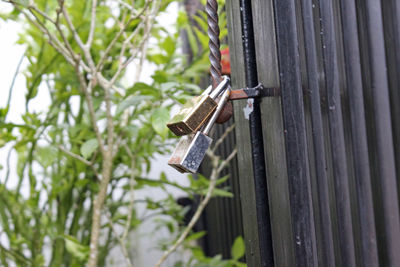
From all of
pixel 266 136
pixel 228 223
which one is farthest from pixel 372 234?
pixel 228 223

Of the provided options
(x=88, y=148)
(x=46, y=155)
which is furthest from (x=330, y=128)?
(x=46, y=155)

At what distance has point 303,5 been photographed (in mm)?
485

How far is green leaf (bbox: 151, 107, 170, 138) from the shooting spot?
2.72 feet

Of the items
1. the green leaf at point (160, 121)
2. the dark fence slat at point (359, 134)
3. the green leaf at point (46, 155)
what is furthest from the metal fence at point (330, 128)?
the green leaf at point (46, 155)

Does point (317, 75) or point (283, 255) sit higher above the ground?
point (317, 75)

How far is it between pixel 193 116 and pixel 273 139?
0.39 ft

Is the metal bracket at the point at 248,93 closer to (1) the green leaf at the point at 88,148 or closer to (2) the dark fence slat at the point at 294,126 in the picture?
(2) the dark fence slat at the point at 294,126

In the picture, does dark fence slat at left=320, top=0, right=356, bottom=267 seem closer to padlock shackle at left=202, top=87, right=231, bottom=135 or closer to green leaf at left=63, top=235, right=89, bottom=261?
padlock shackle at left=202, top=87, right=231, bottom=135

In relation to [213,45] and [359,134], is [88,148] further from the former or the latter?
[359,134]

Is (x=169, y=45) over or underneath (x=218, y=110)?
over

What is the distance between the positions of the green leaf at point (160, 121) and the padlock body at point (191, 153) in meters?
0.38

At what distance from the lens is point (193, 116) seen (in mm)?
434

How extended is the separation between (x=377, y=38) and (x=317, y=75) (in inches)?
3.2

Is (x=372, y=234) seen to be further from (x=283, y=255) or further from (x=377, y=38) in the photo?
(x=377, y=38)
